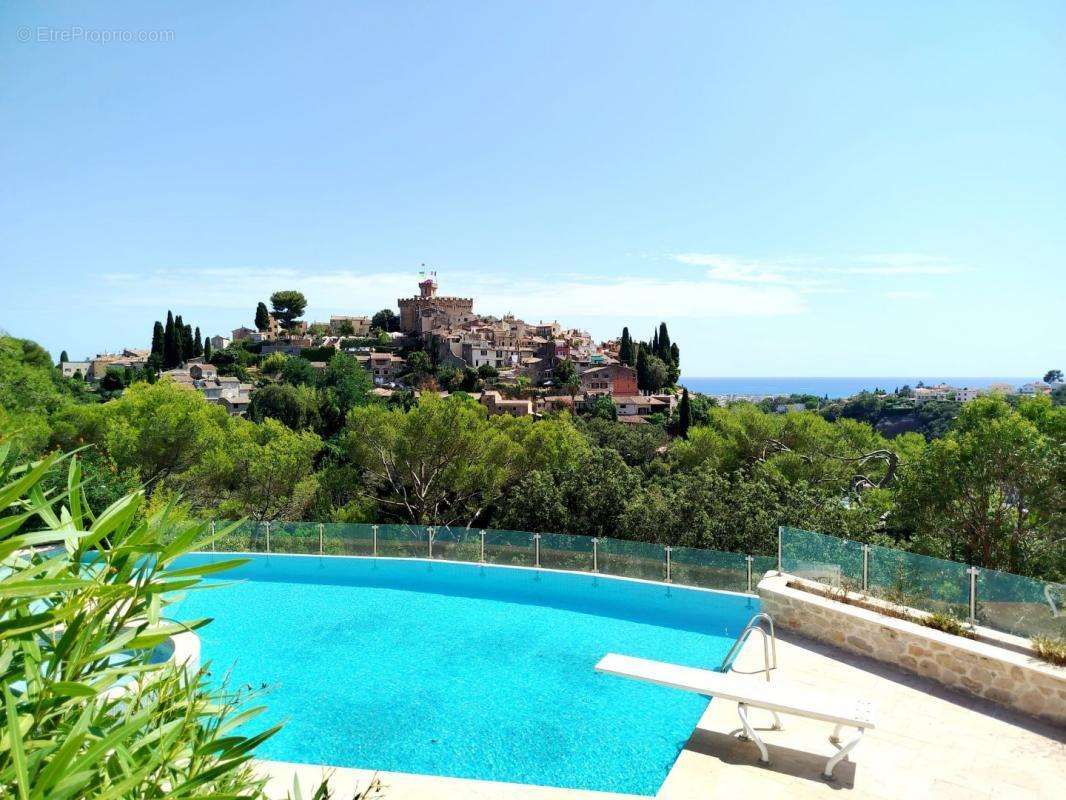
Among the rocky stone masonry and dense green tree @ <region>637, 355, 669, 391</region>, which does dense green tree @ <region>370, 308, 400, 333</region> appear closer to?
dense green tree @ <region>637, 355, 669, 391</region>

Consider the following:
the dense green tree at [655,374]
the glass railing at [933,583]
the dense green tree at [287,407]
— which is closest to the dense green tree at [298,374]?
the dense green tree at [287,407]

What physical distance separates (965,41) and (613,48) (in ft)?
21.3

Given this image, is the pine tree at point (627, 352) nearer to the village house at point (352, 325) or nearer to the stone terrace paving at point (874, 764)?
the village house at point (352, 325)

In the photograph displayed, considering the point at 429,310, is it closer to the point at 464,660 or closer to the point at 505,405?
the point at 505,405

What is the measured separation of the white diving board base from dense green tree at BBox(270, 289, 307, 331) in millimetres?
109131

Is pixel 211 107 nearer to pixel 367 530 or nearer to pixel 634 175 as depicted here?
pixel 367 530

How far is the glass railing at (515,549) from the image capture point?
9984 millimetres

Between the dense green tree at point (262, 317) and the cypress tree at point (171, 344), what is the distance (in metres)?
27.8

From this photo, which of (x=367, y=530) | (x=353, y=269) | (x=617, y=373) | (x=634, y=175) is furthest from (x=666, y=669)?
(x=617, y=373)

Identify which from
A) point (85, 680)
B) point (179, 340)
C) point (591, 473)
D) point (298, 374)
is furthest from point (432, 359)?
point (85, 680)

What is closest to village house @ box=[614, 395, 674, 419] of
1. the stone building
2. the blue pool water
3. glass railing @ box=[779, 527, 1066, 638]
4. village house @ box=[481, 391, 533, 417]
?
village house @ box=[481, 391, 533, 417]

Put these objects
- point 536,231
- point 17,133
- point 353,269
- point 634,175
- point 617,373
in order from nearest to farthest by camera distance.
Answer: point 17,133
point 634,175
point 536,231
point 353,269
point 617,373

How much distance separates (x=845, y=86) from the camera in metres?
13.2

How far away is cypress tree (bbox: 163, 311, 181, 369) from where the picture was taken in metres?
71.6
